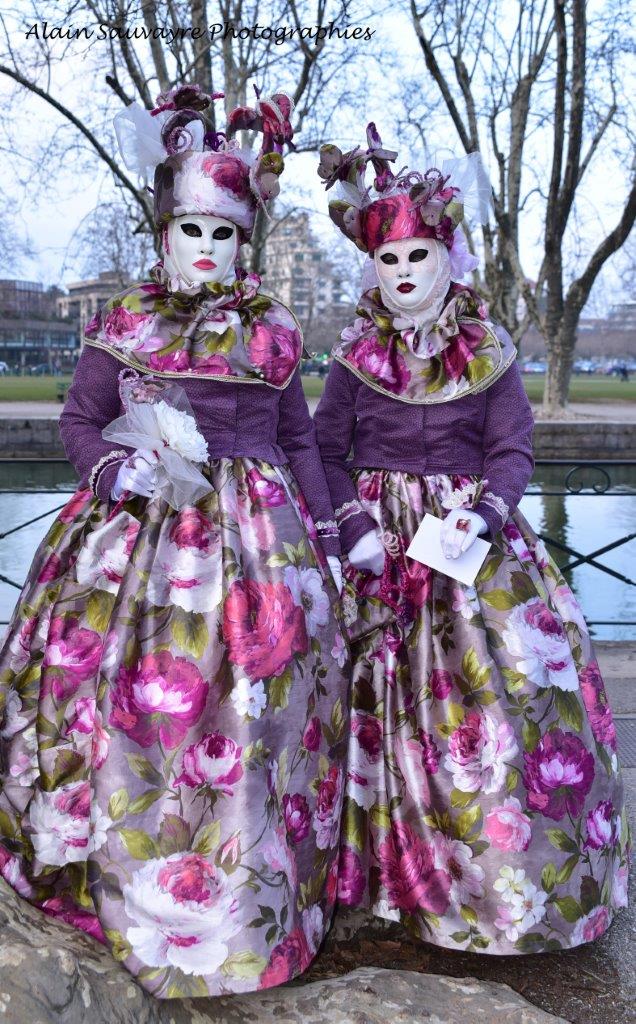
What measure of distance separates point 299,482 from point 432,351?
433 millimetres

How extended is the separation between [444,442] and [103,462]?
0.76 metres

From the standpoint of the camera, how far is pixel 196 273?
1961 millimetres

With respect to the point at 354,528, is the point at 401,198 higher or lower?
higher

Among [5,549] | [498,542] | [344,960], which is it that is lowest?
[5,549]

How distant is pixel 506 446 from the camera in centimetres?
206

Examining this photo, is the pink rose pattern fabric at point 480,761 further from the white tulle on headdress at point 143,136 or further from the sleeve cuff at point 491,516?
the white tulle on headdress at point 143,136

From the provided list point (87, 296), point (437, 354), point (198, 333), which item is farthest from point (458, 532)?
point (87, 296)

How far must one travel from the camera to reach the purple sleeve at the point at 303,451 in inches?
78.6

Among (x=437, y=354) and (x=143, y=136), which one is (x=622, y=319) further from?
(x=143, y=136)

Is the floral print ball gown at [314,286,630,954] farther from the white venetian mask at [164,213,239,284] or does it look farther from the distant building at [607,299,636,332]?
the distant building at [607,299,636,332]

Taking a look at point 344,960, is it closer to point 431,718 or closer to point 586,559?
point 431,718

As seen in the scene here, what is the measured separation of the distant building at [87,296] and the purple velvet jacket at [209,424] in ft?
24.9

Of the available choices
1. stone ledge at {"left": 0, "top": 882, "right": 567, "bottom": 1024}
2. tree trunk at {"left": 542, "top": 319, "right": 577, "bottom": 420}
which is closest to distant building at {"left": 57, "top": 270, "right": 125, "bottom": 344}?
tree trunk at {"left": 542, "top": 319, "right": 577, "bottom": 420}

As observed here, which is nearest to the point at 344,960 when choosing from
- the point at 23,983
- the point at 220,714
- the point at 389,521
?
the point at 220,714
